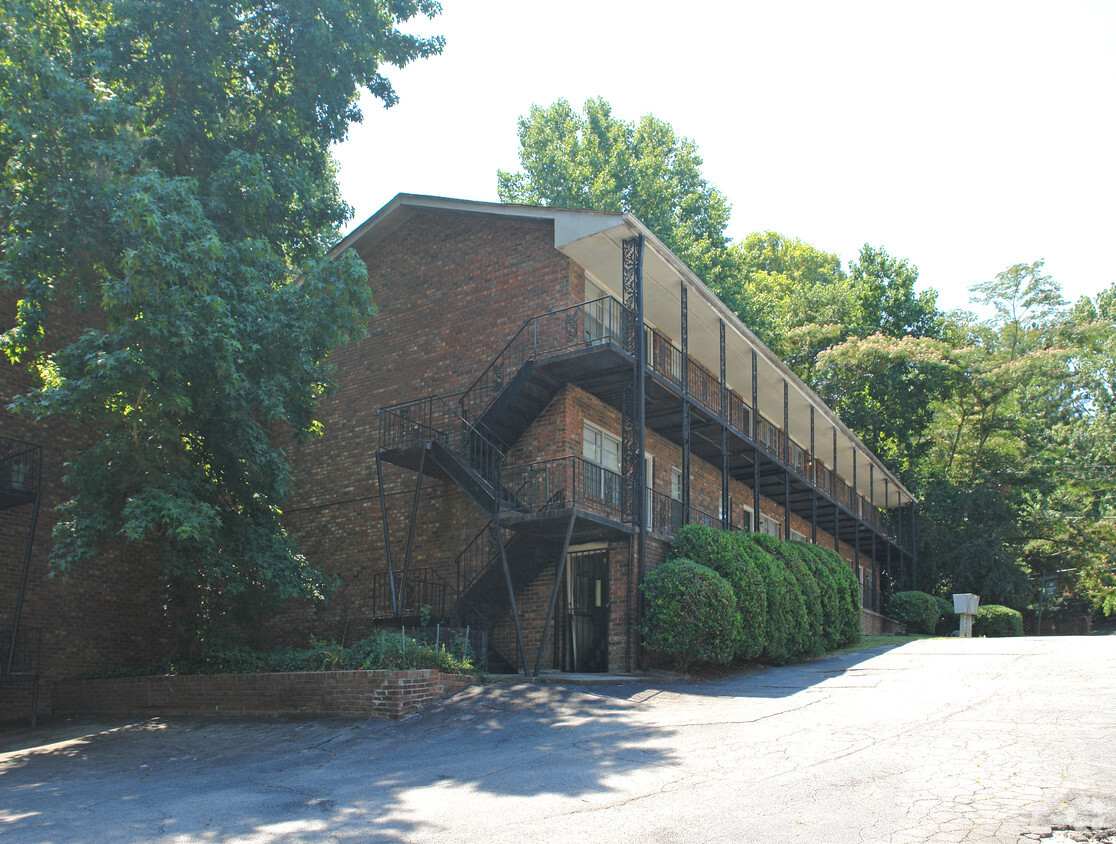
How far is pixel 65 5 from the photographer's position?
15781 mm

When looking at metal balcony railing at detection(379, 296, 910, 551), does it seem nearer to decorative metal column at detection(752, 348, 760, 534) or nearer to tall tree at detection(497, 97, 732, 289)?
decorative metal column at detection(752, 348, 760, 534)

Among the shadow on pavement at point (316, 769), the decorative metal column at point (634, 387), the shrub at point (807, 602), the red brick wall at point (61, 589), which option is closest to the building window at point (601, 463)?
the decorative metal column at point (634, 387)

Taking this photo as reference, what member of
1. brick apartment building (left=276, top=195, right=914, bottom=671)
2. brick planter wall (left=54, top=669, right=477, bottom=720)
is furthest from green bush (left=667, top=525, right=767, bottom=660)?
brick planter wall (left=54, top=669, right=477, bottom=720)

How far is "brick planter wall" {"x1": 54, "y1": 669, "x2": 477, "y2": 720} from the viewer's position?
37.2 feet

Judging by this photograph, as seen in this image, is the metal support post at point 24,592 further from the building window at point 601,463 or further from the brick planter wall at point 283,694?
the building window at point 601,463

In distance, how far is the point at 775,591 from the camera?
16.3 metres

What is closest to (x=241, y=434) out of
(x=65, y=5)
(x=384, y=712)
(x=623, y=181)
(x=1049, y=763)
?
(x=384, y=712)

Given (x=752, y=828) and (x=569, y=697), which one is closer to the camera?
(x=752, y=828)

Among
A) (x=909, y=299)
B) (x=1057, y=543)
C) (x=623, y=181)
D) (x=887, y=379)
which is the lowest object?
(x=1057, y=543)

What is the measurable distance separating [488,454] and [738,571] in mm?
4789

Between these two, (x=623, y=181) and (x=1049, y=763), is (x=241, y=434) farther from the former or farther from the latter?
(x=623, y=181)

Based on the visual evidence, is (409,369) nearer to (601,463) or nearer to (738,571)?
(601,463)

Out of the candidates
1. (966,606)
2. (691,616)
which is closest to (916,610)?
(966,606)

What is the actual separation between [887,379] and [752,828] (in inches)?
1358
